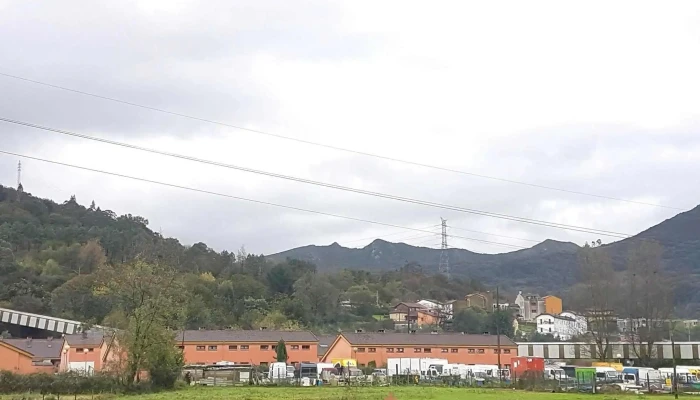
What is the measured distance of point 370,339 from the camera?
77812 millimetres

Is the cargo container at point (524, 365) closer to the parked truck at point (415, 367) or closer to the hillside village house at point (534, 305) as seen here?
the parked truck at point (415, 367)

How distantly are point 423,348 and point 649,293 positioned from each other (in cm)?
2282

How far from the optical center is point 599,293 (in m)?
73.4

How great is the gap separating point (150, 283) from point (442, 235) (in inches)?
3499

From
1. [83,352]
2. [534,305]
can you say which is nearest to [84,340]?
[83,352]

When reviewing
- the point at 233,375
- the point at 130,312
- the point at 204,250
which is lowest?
the point at 233,375

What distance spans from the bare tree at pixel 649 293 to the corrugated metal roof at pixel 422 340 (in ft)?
44.0

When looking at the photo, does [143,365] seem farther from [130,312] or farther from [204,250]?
[204,250]

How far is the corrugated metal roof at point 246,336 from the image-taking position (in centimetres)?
7456

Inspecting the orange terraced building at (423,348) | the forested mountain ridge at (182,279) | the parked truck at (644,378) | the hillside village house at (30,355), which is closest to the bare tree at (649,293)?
the orange terraced building at (423,348)

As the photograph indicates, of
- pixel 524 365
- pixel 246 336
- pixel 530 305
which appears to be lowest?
pixel 524 365

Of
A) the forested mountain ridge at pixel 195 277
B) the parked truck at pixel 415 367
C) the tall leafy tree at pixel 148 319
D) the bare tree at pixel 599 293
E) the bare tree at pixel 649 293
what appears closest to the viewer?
the tall leafy tree at pixel 148 319

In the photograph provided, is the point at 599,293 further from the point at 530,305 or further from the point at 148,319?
the point at 530,305

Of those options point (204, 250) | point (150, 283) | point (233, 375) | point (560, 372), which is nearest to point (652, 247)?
point (560, 372)
